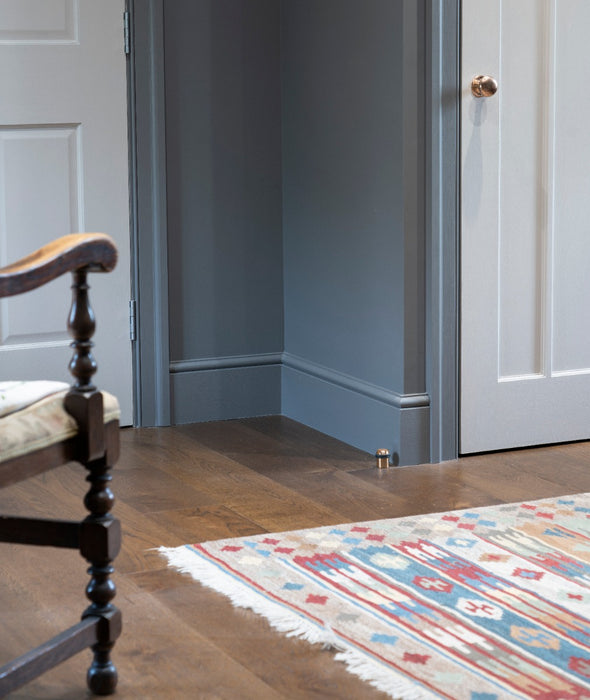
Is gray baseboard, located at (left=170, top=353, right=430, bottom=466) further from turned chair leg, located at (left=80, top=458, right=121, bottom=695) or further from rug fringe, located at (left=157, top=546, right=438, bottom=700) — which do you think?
turned chair leg, located at (left=80, top=458, right=121, bottom=695)

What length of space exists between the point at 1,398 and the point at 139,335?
1793 millimetres

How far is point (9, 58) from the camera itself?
3102 mm

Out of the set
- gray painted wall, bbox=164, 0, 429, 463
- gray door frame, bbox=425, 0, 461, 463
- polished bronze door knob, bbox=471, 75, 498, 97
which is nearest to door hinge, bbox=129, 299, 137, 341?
gray painted wall, bbox=164, 0, 429, 463

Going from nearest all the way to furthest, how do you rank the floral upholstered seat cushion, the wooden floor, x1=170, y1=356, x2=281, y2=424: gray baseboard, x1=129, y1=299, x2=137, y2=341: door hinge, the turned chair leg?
the floral upholstered seat cushion, the turned chair leg, the wooden floor, x1=129, y1=299, x2=137, y2=341: door hinge, x1=170, y1=356, x2=281, y2=424: gray baseboard

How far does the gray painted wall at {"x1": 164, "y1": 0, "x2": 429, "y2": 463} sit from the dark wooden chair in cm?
142

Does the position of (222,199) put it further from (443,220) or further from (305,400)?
(443,220)

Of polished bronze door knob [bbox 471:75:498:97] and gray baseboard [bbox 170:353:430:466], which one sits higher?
polished bronze door knob [bbox 471:75:498:97]

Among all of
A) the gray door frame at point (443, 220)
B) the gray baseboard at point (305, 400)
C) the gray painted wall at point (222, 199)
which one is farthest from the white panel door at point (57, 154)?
the gray door frame at point (443, 220)

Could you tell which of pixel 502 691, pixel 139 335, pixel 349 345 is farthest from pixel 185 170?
pixel 502 691

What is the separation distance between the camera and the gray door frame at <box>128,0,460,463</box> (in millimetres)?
2842

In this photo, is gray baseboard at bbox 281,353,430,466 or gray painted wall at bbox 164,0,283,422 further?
gray painted wall at bbox 164,0,283,422

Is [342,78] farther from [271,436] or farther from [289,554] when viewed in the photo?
[289,554]

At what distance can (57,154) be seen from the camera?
10.5 feet

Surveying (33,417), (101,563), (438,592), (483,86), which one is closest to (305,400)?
(483,86)
